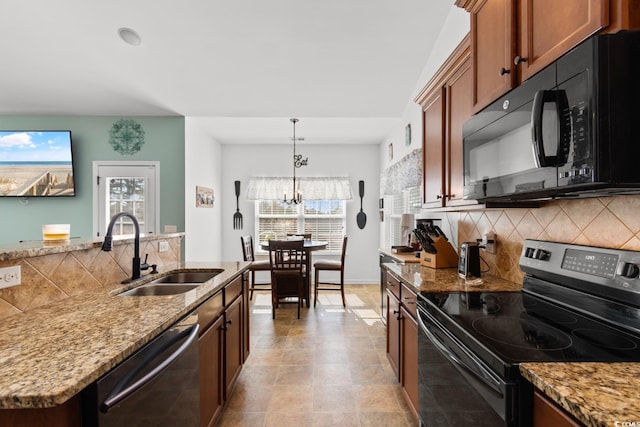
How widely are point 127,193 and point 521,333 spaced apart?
14.5 feet

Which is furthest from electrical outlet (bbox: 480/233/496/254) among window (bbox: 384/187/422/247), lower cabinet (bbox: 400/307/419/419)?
window (bbox: 384/187/422/247)

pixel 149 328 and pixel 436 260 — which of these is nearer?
pixel 149 328

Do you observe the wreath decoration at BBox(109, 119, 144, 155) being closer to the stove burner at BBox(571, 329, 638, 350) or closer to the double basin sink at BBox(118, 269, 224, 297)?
the double basin sink at BBox(118, 269, 224, 297)

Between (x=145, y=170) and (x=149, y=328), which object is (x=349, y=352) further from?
(x=145, y=170)

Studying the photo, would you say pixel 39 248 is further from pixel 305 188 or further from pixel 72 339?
pixel 305 188

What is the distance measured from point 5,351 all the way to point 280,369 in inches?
79.5

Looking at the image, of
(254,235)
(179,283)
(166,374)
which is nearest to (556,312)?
(166,374)

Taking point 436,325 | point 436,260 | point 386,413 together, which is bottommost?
point 386,413

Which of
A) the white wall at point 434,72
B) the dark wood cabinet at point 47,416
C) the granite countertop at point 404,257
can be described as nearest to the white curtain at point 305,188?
the white wall at point 434,72

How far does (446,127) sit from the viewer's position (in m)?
2.08

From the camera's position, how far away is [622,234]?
114 cm

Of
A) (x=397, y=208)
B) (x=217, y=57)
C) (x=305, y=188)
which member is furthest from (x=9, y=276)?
(x=305, y=188)

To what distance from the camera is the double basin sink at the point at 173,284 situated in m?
1.89

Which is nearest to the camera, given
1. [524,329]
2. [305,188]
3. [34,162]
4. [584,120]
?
[584,120]
